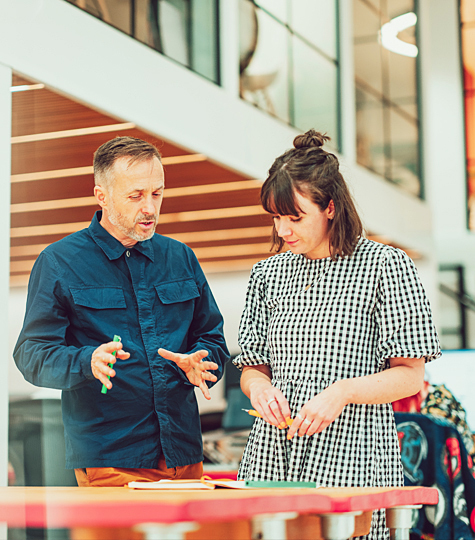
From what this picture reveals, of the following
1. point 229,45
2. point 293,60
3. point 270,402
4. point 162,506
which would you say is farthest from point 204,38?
point 162,506

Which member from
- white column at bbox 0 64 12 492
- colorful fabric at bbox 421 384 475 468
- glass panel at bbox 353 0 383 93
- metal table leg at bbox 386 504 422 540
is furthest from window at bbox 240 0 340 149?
metal table leg at bbox 386 504 422 540

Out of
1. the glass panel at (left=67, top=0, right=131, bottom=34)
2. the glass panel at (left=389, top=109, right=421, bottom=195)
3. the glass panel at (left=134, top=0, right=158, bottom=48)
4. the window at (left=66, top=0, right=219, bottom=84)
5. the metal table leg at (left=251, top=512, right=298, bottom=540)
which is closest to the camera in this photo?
the metal table leg at (left=251, top=512, right=298, bottom=540)

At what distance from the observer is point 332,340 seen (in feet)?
5.21

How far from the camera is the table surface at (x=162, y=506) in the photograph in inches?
38.0

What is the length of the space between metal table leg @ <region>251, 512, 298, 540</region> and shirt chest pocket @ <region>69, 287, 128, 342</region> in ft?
2.37

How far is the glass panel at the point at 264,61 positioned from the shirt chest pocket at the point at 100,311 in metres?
3.66

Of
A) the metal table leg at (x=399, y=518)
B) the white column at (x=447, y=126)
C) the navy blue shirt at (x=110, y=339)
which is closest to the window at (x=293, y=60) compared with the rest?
the navy blue shirt at (x=110, y=339)

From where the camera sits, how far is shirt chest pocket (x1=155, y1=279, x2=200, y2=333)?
186cm

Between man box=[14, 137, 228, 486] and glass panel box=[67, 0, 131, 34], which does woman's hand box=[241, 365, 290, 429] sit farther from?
glass panel box=[67, 0, 131, 34]

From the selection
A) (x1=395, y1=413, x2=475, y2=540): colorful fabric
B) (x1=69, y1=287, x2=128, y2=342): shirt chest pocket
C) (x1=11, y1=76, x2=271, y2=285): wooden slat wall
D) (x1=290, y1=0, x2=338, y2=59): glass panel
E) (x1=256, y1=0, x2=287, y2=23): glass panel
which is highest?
(x1=290, y1=0, x2=338, y2=59): glass panel

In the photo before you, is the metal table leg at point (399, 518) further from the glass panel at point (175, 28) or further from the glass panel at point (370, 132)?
the glass panel at point (370, 132)

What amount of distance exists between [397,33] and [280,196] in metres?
7.92

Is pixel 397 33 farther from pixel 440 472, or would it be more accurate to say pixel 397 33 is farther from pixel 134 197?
pixel 134 197

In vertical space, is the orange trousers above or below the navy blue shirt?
below
